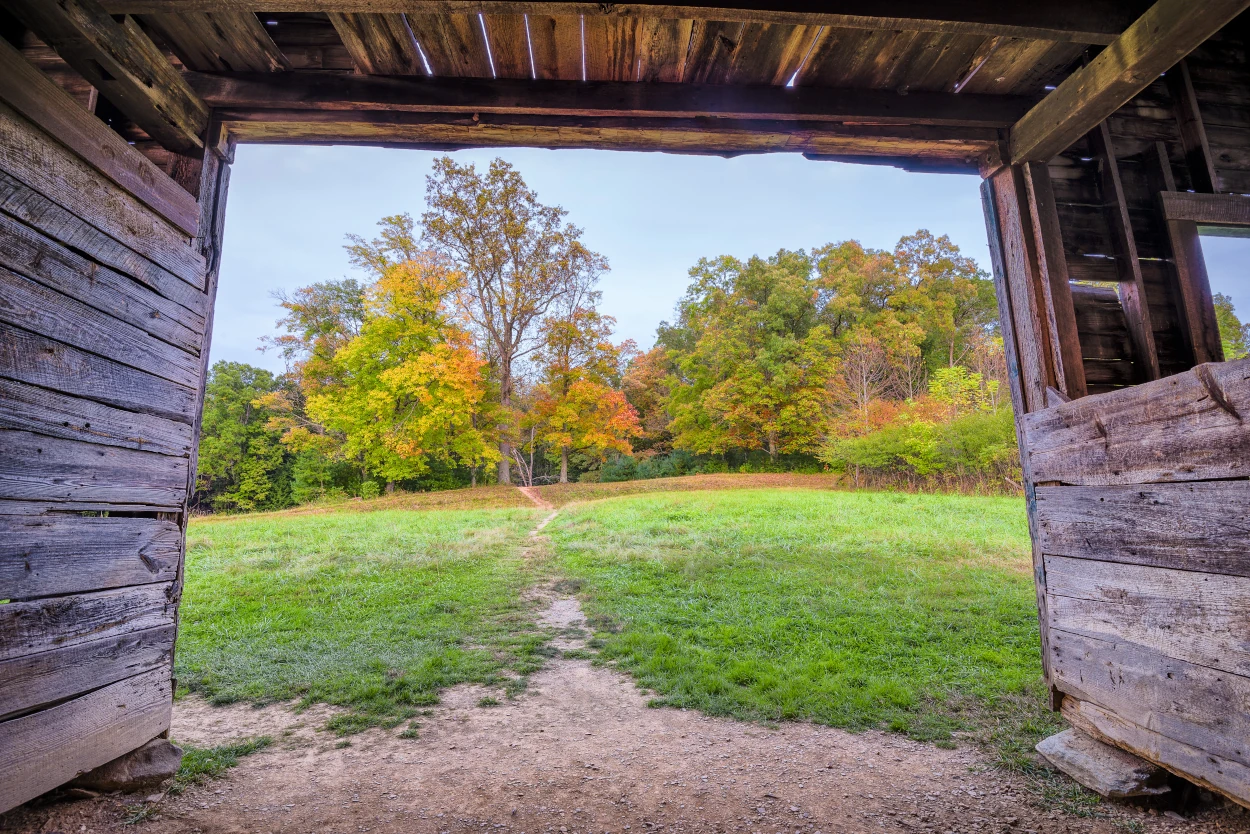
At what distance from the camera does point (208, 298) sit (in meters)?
3.36

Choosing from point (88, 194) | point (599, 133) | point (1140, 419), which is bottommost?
point (1140, 419)

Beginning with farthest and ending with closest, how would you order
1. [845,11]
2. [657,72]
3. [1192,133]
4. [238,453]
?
1. [238,453]
2. [1192,133]
3. [657,72]
4. [845,11]

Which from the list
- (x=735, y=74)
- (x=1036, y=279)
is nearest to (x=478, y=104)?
(x=735, y=74)

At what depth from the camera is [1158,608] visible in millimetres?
2553

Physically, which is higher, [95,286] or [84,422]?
[95,286]

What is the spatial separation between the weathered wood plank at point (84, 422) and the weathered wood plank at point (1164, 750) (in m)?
4.84

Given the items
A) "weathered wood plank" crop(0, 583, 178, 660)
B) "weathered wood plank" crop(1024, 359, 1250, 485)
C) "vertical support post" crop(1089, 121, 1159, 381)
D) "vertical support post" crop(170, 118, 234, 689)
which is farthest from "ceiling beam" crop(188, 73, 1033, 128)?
"weathered wood plank" crop(0, 583, 178, 660)

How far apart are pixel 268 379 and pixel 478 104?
99.5ft

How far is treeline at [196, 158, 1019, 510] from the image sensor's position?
20.4m

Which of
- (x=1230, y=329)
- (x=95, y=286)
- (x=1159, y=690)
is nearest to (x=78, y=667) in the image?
(x=95, y=286)

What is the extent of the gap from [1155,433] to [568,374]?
2262 cm

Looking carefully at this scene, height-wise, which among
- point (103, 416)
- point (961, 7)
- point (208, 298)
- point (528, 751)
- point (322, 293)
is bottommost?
point (528, 751)

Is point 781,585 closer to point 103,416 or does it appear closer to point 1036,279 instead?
point 1036,279

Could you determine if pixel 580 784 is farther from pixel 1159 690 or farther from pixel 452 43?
pixel 452 43
